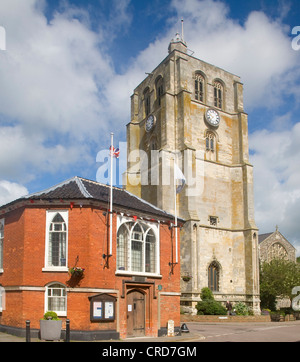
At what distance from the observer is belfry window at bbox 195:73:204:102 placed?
5031cm

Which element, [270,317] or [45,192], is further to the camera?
[270,317]

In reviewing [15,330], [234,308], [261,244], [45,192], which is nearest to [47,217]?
[45,192]

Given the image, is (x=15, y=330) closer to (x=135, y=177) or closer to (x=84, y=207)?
(x=84, y=207)

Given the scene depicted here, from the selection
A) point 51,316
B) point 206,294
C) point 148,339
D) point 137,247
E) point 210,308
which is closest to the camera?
point 51,316

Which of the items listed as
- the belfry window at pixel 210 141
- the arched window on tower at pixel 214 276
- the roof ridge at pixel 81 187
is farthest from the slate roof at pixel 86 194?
the belfry window at pixel 210 141

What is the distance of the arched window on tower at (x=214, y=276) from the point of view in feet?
144

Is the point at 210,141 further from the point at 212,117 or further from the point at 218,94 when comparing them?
the point at 218,94

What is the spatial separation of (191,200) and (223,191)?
627 cm

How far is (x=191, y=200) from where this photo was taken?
42938 mm

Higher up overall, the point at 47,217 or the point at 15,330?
the point at 47,217

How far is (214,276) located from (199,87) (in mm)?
22068

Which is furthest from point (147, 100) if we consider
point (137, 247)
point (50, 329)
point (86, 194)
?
point (50, 329)

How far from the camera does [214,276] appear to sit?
146 ft

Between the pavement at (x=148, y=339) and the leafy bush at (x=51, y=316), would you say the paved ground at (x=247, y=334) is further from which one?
the leafy bush at (x=51, y=316)
